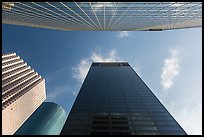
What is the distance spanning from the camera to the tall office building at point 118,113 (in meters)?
56.4

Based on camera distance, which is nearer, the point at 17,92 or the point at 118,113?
the point at 118,113

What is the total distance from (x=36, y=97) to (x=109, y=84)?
269 feet

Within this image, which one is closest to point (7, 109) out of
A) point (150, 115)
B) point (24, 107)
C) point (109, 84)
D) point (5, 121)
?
point (5, 121)

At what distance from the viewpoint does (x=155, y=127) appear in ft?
190

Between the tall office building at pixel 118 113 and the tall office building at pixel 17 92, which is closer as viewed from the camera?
the tall office building at pixel 118 113

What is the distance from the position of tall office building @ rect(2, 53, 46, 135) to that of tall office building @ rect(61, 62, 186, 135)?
46.4 metres

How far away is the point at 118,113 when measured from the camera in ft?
221

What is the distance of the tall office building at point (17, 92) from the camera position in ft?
397

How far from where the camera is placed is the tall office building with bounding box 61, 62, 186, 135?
185 feet

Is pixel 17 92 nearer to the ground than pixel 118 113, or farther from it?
nearer to the ground

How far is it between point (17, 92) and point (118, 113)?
90.3 m

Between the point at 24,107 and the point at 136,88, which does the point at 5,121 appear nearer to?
the point at 24,107

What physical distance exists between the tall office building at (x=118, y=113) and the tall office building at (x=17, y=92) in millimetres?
46401

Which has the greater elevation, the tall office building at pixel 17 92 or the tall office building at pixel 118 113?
the tall office building at pixel 118 113
